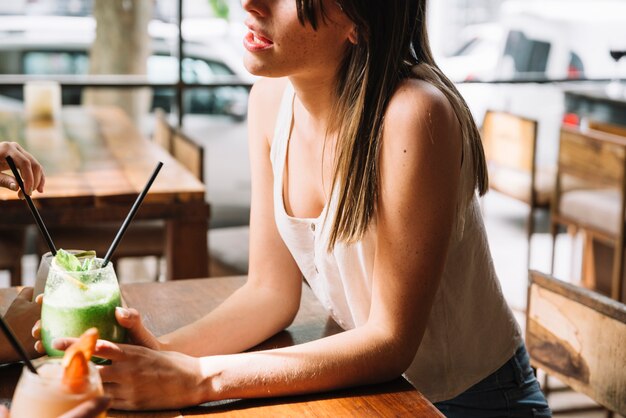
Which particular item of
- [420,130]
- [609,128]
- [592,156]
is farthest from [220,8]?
[420,130]

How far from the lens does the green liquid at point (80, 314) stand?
4.02 ft

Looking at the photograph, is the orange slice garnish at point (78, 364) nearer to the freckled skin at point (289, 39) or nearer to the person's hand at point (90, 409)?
the person's hand at point (90, 409)

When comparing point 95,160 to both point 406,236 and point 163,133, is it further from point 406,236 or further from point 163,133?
point 406,236

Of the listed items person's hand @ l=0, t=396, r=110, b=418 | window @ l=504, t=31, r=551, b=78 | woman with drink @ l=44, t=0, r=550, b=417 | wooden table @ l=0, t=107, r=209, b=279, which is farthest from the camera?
window @ l=504, t=31, r=551, b=78

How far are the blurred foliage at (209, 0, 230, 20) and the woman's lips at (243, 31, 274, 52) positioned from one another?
4.12m

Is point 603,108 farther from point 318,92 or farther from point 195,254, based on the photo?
point 318,92

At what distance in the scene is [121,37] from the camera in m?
5.25

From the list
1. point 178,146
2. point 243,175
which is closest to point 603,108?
point 243,175

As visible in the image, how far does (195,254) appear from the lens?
300cm

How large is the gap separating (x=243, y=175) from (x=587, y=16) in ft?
8.78

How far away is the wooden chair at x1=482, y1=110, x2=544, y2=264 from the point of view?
4.11 meters

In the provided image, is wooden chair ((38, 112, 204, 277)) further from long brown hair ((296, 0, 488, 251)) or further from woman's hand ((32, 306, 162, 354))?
woman's hand ((32, 306, 162, 354))

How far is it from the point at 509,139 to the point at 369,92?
2.86m

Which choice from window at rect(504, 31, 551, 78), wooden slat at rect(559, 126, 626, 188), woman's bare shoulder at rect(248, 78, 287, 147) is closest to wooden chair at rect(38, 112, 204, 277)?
woman's bare shoulder at rect(248, 78, 287, 147)
